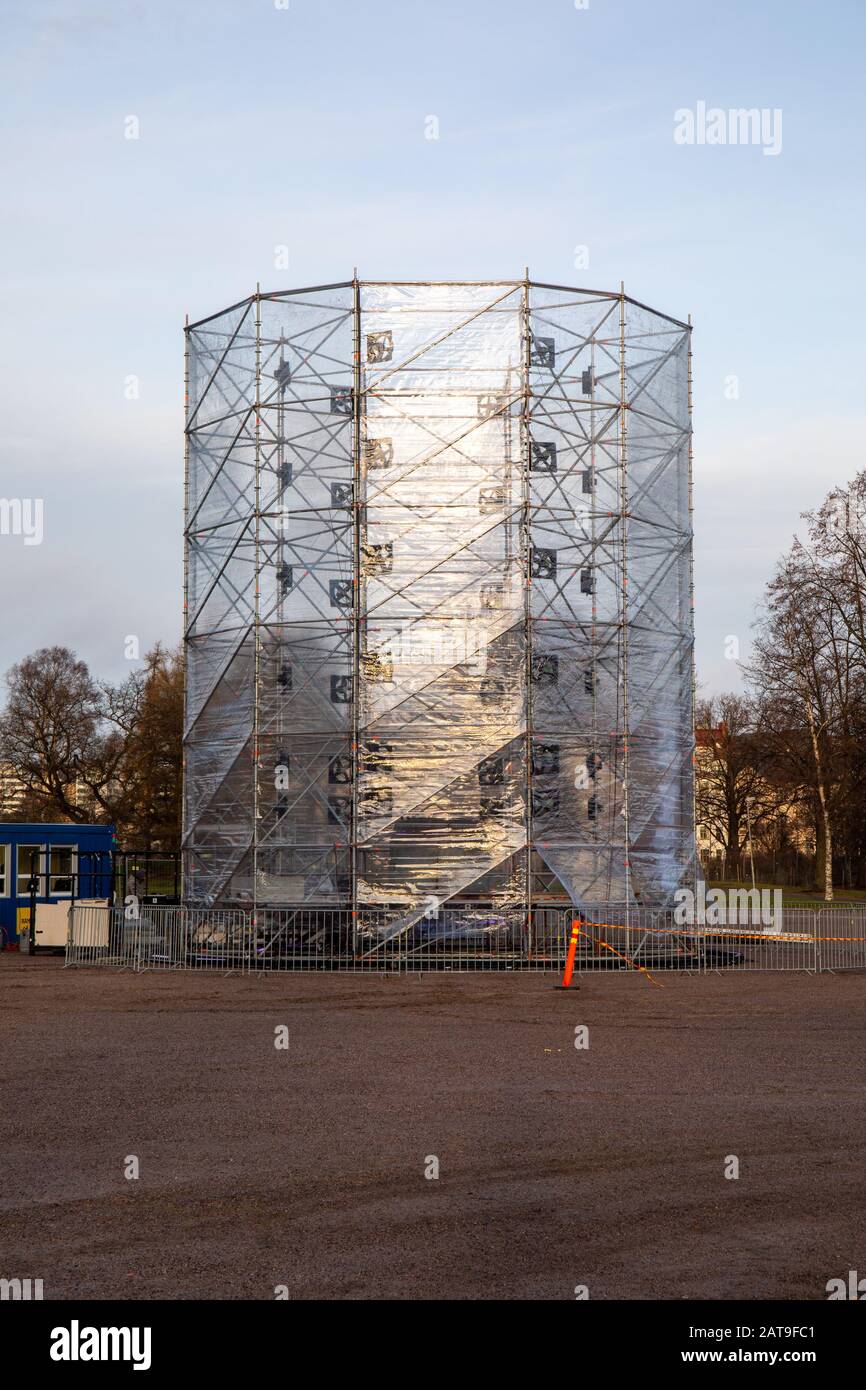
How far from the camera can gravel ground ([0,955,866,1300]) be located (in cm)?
717

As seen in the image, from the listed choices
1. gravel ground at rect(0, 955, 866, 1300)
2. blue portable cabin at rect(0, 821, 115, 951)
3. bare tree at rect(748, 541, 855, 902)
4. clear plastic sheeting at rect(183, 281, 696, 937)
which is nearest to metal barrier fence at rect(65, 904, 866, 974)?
clear plastic sheeting at rect(183, 281, 696, 937)

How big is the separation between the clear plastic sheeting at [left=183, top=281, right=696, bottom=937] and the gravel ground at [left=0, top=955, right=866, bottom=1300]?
8351mm

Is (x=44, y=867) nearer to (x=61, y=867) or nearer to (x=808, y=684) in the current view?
(x=61, y=867)

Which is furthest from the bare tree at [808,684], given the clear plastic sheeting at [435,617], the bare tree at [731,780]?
the clear plastic sheeting at [435,617]

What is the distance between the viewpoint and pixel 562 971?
25.3 meters

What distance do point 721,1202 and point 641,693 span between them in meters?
20.7

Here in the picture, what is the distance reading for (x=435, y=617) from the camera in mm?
27766

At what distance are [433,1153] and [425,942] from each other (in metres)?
16.9

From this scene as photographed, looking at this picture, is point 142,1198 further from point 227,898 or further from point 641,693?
point 641,693

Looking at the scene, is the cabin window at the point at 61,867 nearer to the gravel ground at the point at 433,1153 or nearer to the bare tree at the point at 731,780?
the gravel ground at the point at 433,1153

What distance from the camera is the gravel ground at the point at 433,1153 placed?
23.5ft

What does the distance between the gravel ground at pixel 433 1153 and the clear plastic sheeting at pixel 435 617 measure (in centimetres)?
835

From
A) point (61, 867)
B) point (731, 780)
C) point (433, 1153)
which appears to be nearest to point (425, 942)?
point (61, 867)
